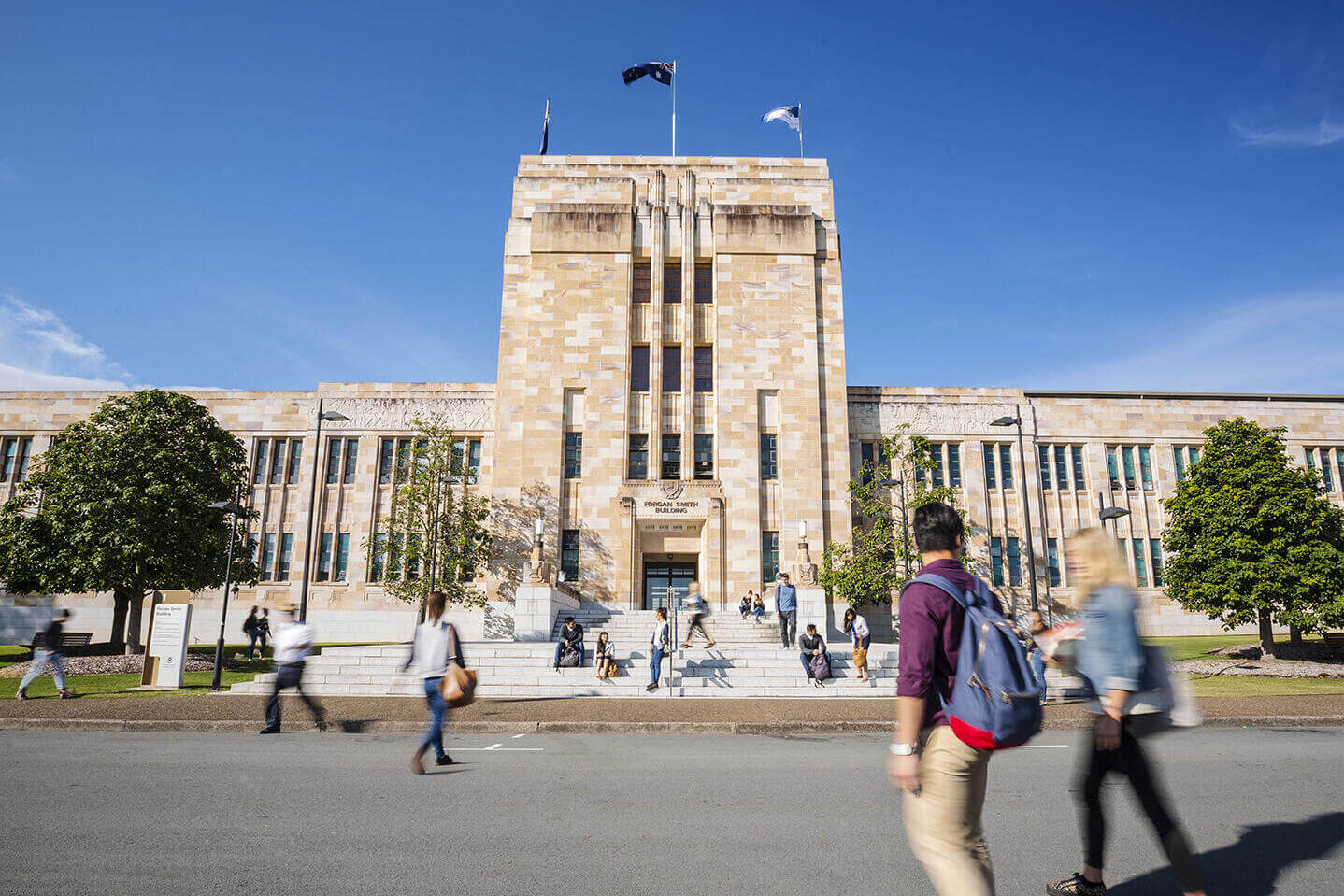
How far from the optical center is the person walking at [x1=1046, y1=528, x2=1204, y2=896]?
4.37 metres

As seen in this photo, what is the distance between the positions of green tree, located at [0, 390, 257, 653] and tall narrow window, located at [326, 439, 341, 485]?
9.48 metres

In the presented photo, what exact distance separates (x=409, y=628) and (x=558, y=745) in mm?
27239

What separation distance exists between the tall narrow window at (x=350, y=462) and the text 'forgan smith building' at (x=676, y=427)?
9 cm

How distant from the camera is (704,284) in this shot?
3541cm

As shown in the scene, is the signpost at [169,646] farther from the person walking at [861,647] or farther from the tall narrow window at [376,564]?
the tall narrow window at [376,564]

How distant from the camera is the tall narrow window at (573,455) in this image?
107ft

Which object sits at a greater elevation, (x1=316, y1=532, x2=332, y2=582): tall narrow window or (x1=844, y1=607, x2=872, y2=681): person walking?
(x1=316, y1=532, x2=332, y2=582): tall narrow window

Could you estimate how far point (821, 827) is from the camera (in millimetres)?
5859

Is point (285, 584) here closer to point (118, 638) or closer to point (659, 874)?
point (118, 638)

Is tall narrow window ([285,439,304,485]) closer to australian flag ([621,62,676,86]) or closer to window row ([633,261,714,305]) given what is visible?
window row ([633,261,714,305])

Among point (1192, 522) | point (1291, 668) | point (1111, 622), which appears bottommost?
point (1291, 668)

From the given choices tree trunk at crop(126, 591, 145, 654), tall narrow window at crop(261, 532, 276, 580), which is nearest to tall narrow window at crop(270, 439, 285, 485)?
tall narrow window at crop(261, 532, 276, 580)

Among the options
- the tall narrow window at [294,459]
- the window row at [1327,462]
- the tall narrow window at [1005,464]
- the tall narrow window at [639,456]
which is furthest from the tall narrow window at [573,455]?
the window row at [1327,462]

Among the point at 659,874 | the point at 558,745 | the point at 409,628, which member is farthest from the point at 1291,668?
the point at 409,628
